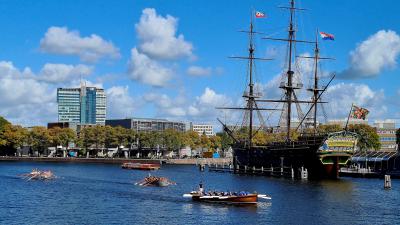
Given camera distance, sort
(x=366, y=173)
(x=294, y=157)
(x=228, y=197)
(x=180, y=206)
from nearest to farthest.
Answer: (x=180, y=206)
(x=228, y=197)
(x=294, y=157)
(x=366, y=173)

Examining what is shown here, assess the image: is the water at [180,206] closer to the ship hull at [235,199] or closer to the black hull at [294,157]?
the ship hull at [235,199]

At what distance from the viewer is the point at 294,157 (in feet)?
477

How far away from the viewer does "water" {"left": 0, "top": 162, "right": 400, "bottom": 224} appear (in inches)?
2847

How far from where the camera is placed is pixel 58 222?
229ft

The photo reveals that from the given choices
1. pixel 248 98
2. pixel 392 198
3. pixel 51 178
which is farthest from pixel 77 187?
pixel 248 98

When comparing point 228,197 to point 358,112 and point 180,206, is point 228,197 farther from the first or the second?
point 358,112

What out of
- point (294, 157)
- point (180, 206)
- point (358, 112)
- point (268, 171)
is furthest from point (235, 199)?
point (358, 112)

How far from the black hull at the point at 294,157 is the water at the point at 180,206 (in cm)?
1735

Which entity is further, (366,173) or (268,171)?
(268,171)

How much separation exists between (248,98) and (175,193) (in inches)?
3237

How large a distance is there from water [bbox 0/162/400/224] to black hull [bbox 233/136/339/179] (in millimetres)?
17349

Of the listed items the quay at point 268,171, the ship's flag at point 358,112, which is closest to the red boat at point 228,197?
the quay at point 268,171

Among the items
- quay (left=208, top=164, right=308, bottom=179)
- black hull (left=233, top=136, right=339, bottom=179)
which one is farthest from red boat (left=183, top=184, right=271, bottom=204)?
quay (left=208, top=164, right=308, bottom=179)

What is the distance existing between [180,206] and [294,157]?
66269 millimetres
